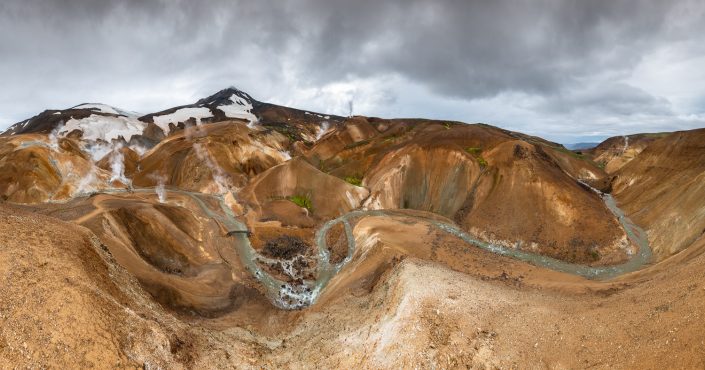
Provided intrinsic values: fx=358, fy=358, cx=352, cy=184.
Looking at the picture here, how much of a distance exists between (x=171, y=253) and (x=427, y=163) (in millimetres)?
44894

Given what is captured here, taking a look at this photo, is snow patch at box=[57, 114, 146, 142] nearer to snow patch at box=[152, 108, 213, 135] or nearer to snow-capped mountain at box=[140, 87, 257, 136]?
snow patch at box=[152, 108, 213, 135]

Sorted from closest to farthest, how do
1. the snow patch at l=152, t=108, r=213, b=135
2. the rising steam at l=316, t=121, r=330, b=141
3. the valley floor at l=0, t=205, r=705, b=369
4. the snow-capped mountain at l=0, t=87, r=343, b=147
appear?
the valley floor at l=0, t=205, r=705, b=369
the snow-capped mountain at l=0, t=87, r=343, b=147
the snow patch at l=152, t=108, r=213, b=135
the rising steam at l=316, t=121, r=330, b=141

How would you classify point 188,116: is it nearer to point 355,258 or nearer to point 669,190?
point 355,258

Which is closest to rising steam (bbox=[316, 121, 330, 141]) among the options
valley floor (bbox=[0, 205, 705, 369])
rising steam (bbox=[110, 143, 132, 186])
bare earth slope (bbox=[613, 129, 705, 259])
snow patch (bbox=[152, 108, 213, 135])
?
snow patch (bbox=[152, 108, 213, 135])

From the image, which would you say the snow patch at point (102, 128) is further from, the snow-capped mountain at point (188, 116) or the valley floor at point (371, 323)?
the valley floor at point (371, 323)

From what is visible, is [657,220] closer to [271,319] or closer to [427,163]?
[427,163]

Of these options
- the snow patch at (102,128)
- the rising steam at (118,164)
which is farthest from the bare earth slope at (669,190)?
the snow patch at (102,128)

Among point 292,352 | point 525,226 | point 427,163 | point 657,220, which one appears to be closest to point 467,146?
point 427,163

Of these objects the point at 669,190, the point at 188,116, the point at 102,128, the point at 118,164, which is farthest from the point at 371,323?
the point at 188,116

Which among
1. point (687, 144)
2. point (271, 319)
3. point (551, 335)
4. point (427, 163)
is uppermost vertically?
point (687, 144)

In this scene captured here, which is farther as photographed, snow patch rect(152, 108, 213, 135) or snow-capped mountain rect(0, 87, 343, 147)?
snow patch rect(152, 108, 213, 135)

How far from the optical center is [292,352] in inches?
964

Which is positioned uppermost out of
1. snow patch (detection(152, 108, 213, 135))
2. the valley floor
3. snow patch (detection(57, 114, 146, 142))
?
snow patch (detection(152, 108, 213, 135))

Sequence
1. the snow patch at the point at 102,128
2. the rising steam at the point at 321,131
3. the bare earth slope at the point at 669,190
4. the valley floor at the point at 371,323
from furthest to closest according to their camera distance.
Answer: the rising steam at the point at 321,131 → the snow patch at the point at 102,128 → the bare earth slope at the point at 669,190 → the valley floor at the point at 371,323
